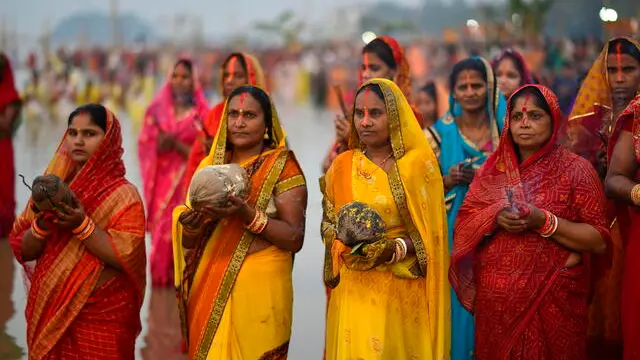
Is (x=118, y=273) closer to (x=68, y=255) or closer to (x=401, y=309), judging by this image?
(x=68, y=255)

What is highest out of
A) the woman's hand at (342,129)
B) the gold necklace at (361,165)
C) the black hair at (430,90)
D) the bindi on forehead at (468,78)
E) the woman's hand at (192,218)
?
the black hair at (430,90)

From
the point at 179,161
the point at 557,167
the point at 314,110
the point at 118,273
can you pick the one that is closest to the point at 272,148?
the point at 118,273

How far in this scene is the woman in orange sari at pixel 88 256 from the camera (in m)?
5.20

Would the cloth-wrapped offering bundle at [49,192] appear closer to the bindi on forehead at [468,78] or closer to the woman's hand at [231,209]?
the woman's hand at [231,209]

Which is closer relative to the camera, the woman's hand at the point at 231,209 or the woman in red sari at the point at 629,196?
the woman's hand at the point at 231,209

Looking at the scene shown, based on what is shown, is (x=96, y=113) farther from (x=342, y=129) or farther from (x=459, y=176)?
(x=459, y=176)

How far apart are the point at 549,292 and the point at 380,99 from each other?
1.30m

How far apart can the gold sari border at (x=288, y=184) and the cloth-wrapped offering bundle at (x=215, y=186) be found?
13.4 inches

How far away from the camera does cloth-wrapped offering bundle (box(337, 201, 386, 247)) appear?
16.1 feet

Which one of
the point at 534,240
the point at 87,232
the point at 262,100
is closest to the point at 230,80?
the point at 262,100

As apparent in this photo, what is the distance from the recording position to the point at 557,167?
5.17 metres

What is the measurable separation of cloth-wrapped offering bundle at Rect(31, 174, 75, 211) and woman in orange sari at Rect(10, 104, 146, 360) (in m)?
0.19

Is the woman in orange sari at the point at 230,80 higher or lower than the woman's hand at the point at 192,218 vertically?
higher

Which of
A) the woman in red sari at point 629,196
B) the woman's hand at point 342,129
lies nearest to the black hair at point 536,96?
the woman in red sari at point 629,196
